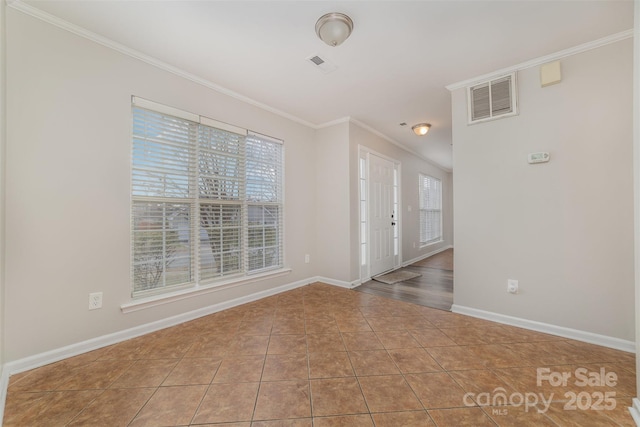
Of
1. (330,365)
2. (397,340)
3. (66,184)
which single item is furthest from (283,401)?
(66,184)

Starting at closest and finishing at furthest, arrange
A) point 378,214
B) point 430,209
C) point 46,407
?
1. point 46,407
2. point 378,214
3. point 430,209

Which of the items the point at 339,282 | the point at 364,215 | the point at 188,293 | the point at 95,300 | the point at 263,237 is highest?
the point at 364,215

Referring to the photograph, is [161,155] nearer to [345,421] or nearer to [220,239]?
[220,239]

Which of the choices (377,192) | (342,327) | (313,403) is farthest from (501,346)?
(377,192)

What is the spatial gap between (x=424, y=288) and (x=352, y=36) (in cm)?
327

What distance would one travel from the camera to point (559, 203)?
222 centimetres

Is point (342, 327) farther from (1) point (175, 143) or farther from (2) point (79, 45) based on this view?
(2) point (79, 45)

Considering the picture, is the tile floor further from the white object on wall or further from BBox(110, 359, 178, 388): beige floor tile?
the white object on wall

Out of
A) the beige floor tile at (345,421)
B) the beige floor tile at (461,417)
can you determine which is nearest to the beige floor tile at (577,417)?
the beige floor tile at (461,417)

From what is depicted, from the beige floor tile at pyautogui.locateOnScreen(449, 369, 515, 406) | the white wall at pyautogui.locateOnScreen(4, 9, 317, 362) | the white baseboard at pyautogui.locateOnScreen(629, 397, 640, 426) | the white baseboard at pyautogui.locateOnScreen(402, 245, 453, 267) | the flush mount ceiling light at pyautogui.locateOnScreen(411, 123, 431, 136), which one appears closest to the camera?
the white baseboard at pyautogui.locateOnScreen(629, 397, 640, 426)

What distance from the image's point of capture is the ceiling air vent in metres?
2.28

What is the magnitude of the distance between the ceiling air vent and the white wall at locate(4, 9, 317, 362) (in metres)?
1.45

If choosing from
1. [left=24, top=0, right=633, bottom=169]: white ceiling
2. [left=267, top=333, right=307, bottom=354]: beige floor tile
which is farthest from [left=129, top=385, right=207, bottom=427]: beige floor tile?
[left=24, top=0, right=633, bottom=169]: white ceiling

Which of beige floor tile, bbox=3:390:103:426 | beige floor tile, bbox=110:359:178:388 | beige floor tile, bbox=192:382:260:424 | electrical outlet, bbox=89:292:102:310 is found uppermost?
electrical outlet, bbox=89:292:102:310
